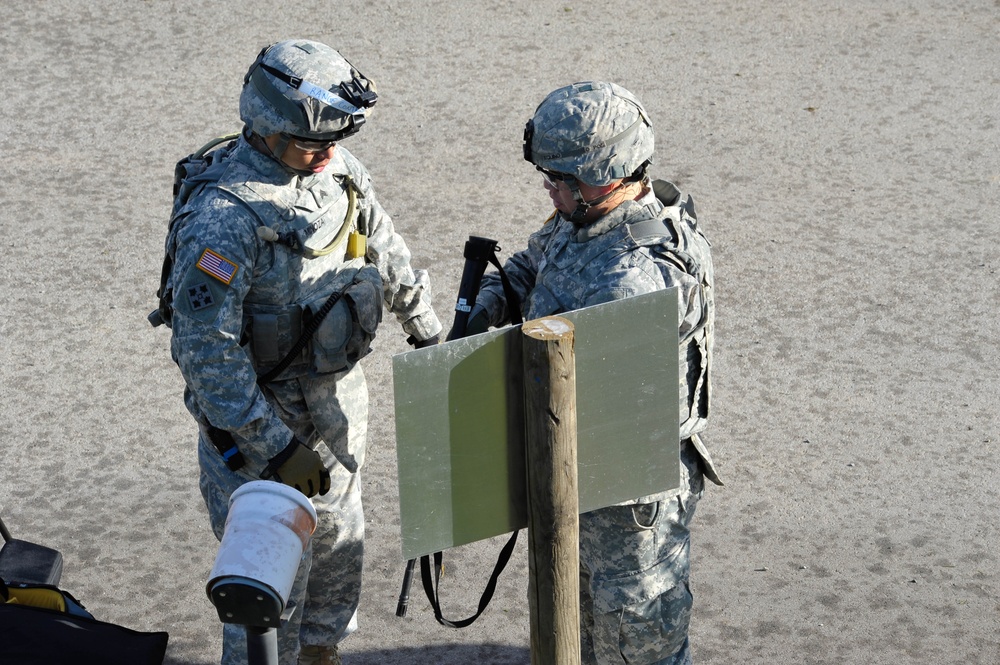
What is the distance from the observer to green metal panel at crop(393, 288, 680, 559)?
266 cm

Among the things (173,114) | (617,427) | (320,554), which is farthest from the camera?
(173,114)

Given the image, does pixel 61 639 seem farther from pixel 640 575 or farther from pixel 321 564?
pixel 640 575

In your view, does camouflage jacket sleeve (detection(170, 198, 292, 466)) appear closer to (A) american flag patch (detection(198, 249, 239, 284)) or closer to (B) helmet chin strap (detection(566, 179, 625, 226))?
(A) american flag patch (detection(198, 249, 239, 284))

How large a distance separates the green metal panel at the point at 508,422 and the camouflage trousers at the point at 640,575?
75 centimetres

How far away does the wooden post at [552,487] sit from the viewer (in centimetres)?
268

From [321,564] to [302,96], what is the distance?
5.35 ft

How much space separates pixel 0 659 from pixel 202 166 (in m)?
1.62

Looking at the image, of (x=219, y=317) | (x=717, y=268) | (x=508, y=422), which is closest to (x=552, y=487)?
(x=508, y=422)

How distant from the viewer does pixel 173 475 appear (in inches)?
216

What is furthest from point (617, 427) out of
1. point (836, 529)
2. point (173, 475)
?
point (173, 475)

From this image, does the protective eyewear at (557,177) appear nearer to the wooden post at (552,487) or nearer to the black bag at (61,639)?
the wooden post at (552,487)

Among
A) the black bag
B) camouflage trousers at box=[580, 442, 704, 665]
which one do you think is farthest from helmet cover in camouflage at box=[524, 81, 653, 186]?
the black bag

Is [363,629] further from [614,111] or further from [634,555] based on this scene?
[614,111]

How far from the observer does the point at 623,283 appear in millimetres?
3422
